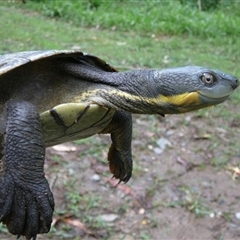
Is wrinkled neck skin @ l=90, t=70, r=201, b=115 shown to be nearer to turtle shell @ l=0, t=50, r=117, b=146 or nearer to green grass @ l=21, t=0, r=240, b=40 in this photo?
turtle shell @ l=0, t=50, r=117, b=146

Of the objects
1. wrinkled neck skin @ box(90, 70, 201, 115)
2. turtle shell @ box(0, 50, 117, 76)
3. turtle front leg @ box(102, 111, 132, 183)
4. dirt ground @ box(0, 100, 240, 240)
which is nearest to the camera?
turtle shell @ box(0, 50, 117, 76)

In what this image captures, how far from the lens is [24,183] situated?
1342 millimetres

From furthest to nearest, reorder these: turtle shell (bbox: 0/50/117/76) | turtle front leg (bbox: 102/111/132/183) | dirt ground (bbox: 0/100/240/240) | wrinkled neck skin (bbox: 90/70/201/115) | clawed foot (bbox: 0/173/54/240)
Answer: dirt ground (bbox: 0/100/240/240) < turtle front leg (bbox: 102/111/132/183) < wrinkled neck skin (bbox: 90/70/201/115) < turtle shell (bbox: 0/50/117/76) < clawed foot (bbox: 0/173/54/240)

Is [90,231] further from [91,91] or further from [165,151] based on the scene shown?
[91,91]

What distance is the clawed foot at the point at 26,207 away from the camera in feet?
4.36

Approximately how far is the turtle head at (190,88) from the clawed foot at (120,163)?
0.36m

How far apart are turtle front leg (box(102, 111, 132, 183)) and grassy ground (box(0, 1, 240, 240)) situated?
105 centimetres

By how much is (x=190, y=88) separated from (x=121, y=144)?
42 centimetres

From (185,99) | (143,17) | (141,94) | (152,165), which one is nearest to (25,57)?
(141,94)

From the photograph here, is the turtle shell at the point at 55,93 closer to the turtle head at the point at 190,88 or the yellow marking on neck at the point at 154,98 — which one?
the yellow marking on neck at the point at 154,98

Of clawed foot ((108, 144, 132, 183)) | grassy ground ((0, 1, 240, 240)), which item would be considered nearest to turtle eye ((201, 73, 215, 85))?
clawed foot ((108, 144, 132, 183))

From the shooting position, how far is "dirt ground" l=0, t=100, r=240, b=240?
296 cm

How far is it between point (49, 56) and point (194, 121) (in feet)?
9.39

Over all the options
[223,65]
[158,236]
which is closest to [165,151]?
[158,236]
